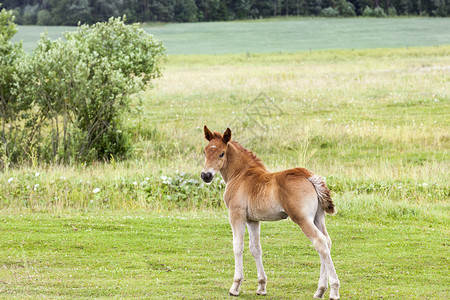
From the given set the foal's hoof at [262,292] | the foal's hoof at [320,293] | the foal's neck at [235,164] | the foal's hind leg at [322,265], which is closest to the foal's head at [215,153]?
the foal's neck at [235,164]

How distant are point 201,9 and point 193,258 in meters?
153

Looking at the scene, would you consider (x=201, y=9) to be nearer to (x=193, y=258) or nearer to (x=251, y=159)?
(x=193, y=258)

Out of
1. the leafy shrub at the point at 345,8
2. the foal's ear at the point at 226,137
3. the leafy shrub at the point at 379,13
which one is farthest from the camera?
the leafy shrub at the point at 345,8

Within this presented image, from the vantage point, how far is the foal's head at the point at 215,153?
9.75 m

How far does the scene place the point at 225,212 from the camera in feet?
60.1

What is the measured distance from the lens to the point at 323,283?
9562 mm

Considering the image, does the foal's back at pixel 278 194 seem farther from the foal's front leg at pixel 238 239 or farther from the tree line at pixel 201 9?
the tree line at pixel 201 9

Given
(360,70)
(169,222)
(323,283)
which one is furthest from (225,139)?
(360,70)

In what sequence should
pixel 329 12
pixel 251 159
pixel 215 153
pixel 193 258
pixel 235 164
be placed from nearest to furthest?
1. pixel 215 153
2. pixel 235 164
3. pixel 251 159
4. pixel 193 258
5. pixel 329 12

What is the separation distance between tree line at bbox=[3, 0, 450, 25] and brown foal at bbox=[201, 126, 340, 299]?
121 m

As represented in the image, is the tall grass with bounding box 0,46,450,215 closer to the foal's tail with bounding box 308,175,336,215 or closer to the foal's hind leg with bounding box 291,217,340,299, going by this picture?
the foal's tail with bounding box 308,175,336,215

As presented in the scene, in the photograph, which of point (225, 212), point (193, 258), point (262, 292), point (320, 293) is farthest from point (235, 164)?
point (225, 212)

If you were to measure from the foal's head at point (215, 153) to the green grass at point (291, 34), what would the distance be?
307 ft

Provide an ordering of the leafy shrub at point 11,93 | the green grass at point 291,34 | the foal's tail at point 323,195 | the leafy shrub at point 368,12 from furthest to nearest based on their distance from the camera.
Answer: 1. the leafy shrub at point 368,12
2. the green grass at point 291,34
3. the leafy shrub at point 11,93
4. the foal's tail at point 323,195
